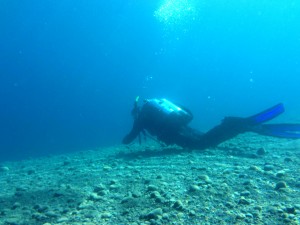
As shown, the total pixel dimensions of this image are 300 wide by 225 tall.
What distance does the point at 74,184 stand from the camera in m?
8.35

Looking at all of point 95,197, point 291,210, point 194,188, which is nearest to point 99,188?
point 95,197

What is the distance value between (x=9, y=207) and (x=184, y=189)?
3880 millimetres

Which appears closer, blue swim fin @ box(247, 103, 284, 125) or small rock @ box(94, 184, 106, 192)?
small rock @ box(94, 184, 106, 192)

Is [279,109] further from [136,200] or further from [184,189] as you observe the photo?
[136,200]

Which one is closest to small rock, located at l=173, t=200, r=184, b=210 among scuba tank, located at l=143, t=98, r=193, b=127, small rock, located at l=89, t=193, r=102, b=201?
small rock, located at l=89, t=193, r=102, b=201

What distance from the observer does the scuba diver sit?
11.1 m

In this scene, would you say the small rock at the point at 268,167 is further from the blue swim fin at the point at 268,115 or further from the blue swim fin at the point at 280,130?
the blue swim fin at the point at 268,115

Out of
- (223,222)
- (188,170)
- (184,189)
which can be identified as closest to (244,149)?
(188,170)

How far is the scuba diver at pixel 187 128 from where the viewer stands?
36.3 ft

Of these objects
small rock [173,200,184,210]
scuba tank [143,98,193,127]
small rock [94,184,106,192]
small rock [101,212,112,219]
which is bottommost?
small rock [101,212,112,219]

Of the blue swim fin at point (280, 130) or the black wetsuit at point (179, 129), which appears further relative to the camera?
the black wetsuit at point (179, 129)

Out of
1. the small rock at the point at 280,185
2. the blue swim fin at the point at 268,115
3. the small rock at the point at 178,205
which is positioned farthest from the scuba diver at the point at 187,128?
the small rock at the point at 178,205

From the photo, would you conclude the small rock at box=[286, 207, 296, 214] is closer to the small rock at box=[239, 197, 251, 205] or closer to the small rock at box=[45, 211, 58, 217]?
the small rock at box=[239, 197, 251, 205]

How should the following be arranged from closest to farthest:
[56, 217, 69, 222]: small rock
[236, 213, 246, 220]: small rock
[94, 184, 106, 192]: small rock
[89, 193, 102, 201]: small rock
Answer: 1. [236, 213, 246, 220]: small rock
2. [56, 217, 69, 222]: small rock
3. [89, 193, 102, 201]: small rock
4. [94, 184, 106, 192]: small rock
